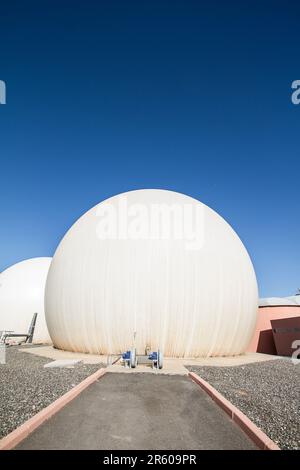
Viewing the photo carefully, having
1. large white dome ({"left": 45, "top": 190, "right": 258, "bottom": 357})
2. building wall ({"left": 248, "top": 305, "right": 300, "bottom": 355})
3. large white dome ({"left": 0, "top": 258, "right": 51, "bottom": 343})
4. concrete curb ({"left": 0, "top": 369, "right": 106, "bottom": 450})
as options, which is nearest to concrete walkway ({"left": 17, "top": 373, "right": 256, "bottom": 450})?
concrete curb ({"left": 0, "top": 369, "right": 106, "bottom": 450})

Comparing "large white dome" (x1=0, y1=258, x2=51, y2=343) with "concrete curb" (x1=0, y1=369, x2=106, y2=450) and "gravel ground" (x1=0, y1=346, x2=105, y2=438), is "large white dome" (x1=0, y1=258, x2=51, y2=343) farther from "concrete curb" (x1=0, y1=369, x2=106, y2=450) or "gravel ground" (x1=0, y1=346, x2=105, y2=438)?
"concrete curb" (x1=0, y1=369, x2=106, y2=450)

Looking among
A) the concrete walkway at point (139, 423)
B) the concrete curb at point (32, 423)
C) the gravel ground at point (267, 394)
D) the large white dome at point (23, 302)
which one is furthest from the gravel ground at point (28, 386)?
the large white dome at point (23, 302)

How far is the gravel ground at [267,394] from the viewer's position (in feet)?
15.7

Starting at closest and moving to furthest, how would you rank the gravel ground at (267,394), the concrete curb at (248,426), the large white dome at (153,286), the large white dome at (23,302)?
the concrete curb at (248,426), the gravel ground at (267,394), the large white dome at (153,286), the large white dome at (23,302)

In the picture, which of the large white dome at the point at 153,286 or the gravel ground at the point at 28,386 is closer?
the gravel ground at the point at 28,386

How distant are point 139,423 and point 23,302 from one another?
22461mm

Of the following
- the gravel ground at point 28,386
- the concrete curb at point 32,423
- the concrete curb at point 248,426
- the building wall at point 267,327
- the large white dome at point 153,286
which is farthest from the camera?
the building wall at point 267,327

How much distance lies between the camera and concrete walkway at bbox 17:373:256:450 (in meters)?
4.11

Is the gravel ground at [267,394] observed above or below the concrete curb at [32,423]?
below

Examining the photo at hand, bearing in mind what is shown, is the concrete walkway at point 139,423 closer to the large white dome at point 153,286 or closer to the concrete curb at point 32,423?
the concrete curb at point 32,423

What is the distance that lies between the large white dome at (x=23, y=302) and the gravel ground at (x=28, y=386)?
13432mm

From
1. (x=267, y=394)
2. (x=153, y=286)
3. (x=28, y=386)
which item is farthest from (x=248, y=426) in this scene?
(x=153, y=286)

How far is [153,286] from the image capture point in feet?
43.2
